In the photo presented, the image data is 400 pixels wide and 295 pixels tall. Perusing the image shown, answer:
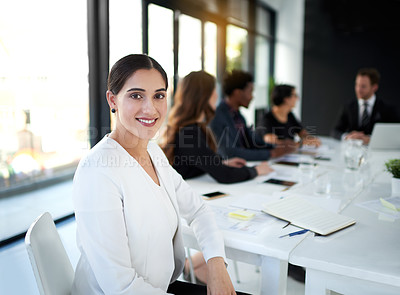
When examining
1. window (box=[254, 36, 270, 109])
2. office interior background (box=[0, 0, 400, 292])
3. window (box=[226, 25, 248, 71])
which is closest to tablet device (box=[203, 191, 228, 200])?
office interior background (box=[0, 0, 400, 292])

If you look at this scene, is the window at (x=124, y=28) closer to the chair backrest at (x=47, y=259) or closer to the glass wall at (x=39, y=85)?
the glass wall at (x=39, y=85)

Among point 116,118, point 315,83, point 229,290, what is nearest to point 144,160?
point 116,118

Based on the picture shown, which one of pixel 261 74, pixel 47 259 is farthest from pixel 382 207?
pixel 261 74

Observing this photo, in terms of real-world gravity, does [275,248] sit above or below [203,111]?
below

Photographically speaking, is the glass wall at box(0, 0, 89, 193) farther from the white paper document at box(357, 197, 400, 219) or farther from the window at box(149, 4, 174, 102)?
the white paper document at box(357, 197, 400, 219)

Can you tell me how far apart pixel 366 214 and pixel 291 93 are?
2466mm

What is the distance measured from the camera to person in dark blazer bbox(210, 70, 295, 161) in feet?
9.62

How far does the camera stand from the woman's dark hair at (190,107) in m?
2.23

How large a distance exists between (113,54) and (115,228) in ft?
9.47

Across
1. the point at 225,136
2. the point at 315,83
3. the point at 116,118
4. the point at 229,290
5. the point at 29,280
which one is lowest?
the point at 29,280

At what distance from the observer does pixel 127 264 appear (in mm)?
1128

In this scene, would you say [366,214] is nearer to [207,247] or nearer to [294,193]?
[294,193]

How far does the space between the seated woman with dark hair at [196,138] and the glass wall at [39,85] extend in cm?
168

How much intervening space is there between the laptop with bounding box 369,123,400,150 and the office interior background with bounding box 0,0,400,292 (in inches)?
Result: 92.2
